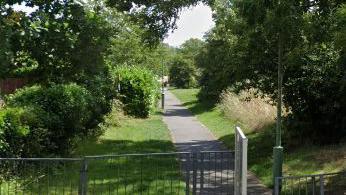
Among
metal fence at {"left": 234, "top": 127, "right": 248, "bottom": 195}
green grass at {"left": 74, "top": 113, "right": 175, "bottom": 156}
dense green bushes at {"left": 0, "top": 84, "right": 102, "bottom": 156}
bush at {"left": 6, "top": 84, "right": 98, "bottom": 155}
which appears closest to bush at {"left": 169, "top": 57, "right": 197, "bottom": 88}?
green grass at {"left": 74, "top": 113, "right": 175, "bottom": 156}

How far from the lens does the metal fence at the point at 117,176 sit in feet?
33.5

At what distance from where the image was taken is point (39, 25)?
7.16 meters

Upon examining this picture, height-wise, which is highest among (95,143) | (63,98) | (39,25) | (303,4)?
(303,4)

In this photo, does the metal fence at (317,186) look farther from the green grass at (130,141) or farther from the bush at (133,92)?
the bush at (133,92)

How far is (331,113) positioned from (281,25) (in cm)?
536

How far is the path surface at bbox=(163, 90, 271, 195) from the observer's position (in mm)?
10667

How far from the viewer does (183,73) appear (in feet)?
287

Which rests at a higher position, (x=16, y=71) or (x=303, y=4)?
(x=303, y=4)

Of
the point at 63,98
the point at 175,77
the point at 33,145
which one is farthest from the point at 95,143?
the point at 175,77

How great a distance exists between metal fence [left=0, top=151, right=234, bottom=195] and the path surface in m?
0.02

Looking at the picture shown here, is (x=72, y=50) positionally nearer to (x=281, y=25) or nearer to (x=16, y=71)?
(x=16, y=71)

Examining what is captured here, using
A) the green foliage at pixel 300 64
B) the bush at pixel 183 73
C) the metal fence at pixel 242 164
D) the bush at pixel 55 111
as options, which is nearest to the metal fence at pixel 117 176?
the bush at pixel 55 111

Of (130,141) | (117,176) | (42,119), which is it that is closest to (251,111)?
(130,141)

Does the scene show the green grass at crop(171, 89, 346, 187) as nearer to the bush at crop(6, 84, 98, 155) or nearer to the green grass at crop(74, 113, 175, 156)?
the green grass at crop(74, 113, 175, 156)
